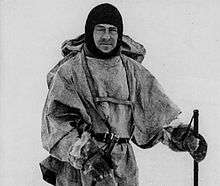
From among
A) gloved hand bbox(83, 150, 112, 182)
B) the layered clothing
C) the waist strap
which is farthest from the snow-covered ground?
gloved hand bbox(83, 150, 112, 182)

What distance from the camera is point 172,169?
Answer: 10.2 ft

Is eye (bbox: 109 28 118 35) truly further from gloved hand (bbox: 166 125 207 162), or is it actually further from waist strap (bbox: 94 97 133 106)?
gloved hand (bbox: 166 125 207 162)

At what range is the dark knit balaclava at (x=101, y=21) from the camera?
2.22m

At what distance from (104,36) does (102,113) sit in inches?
8.3

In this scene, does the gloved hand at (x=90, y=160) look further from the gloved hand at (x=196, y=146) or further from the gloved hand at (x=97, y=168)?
the gloved hand at (x=196, y=146)

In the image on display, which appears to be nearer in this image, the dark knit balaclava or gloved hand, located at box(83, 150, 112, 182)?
gloved hand, located at box(83, 150, 112, 182)

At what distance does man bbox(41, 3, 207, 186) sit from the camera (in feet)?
7.01

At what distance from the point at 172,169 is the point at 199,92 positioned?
311 mm

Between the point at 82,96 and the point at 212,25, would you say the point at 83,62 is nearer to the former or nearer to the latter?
the point at 82,96

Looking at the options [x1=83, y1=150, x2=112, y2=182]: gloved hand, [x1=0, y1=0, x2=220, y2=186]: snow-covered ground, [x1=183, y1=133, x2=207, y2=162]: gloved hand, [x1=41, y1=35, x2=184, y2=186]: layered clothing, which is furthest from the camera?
[x1=0, y1=0, x2=220, y2=186]: snow-covered ground

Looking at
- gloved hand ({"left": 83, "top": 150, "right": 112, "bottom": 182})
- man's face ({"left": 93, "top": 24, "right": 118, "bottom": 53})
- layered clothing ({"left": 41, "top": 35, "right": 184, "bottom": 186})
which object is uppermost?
man's face ({"left": 93, "top": 24, "right": 118, "bottom": 53})

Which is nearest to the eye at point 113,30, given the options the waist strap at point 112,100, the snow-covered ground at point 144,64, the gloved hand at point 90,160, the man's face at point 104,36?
the man's face at point 104,36

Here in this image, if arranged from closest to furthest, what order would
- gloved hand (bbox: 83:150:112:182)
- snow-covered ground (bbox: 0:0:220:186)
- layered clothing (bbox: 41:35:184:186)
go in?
1. gloved hand (bbox: 83:150:112:182)
2. layered clothing (bbox: 41:35:184:186)
3. snow-covered ground (bbox: 0:0:220:186)

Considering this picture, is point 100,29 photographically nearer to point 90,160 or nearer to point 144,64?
point 90,160
